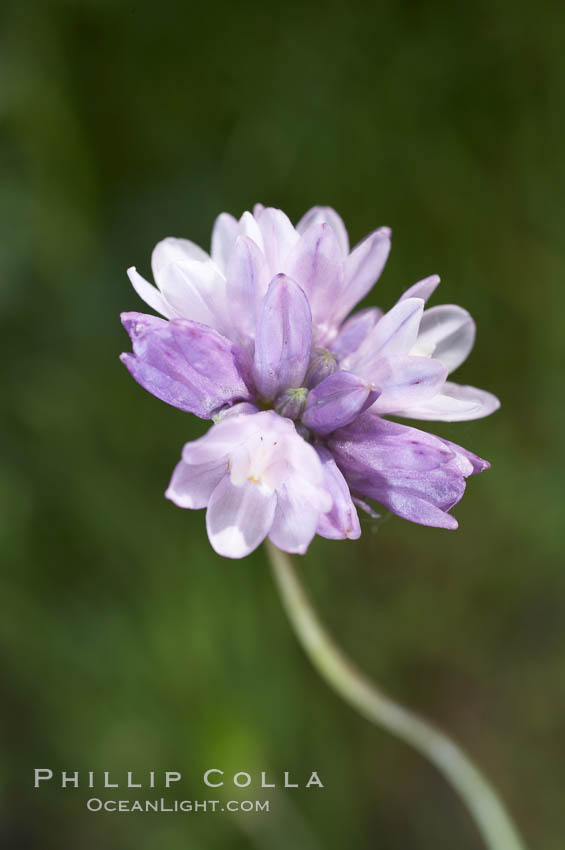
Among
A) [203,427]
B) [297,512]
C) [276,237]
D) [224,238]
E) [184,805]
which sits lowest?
[184,805]

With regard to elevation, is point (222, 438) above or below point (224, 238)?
below

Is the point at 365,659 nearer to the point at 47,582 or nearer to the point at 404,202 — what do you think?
the point at 47,582

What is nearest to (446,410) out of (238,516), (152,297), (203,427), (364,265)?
(364,265)

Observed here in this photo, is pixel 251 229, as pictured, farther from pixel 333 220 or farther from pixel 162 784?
pixel 162 784

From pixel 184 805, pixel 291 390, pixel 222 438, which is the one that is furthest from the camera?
pixel 184 805

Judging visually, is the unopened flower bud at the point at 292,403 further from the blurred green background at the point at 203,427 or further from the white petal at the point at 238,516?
the blurred green background at the point at 203,427

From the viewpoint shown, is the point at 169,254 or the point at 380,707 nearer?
the point at 169,254

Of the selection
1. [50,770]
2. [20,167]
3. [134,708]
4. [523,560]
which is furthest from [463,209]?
[50,770]
